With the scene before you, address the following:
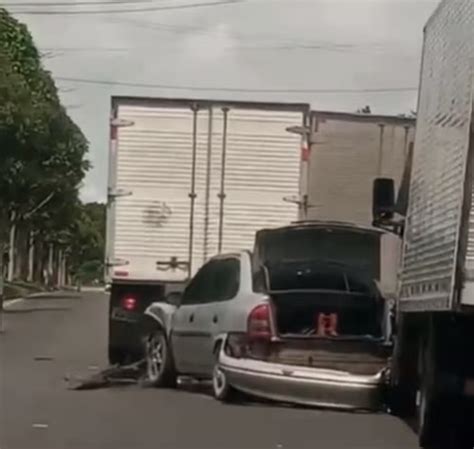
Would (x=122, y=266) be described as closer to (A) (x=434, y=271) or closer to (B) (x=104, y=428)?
(B) (x=104, y=428)

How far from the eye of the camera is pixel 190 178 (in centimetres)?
1870

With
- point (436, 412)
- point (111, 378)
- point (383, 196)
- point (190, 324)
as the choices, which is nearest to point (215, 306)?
point (190, 324)

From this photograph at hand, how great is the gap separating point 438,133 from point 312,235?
4.81m

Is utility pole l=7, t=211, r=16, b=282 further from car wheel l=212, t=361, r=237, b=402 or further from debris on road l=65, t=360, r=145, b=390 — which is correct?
car wheel l=212, t=361, r=237, b=402

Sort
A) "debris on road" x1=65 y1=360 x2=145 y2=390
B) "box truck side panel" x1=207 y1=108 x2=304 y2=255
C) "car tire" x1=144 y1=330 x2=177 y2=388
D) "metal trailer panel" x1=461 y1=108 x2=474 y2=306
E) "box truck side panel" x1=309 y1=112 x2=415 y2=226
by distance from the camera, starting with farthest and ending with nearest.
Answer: "box truck side panel" x1=309 y1=112 x2=415 y2=226 → "box truck side panel" x1=207 y1=108 x2=304 y2=255 → "debris on road" x1=65 y1=360 x2=145 y2=390 → "car tire" x1=144 y1=330 x2=177 y2=388 → "metal trailer panel" x1=461 y1=108 x2=474 y2=306

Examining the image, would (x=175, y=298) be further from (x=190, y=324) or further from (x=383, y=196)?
(x=383, y=196)

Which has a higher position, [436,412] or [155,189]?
[155,189]

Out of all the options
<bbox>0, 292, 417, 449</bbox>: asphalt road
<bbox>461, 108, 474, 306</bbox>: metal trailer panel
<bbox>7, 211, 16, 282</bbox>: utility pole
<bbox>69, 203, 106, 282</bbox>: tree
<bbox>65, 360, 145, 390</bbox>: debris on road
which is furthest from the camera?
<bbox>69, 203, 106, 282</bbox>: tree

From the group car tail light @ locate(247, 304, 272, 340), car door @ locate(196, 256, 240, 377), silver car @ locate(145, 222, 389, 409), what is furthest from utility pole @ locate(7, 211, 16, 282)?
car tail light @ locate(247, 304, 272, 340)

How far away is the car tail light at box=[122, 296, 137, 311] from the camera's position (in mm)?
18422

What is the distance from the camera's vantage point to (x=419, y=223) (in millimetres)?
11484

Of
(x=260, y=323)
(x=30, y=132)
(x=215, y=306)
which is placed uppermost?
(x=30, y=132)

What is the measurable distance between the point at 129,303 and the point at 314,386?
5.70 m

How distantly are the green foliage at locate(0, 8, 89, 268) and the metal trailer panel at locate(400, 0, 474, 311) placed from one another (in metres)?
28.5
